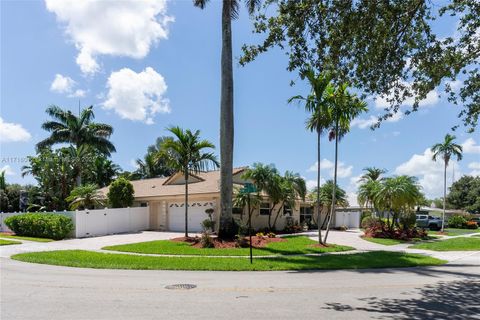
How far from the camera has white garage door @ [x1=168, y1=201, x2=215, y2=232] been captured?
29.9 m

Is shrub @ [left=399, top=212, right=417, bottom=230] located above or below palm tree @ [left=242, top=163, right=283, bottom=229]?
below

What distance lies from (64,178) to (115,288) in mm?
30987

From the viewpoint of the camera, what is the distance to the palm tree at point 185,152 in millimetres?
23438

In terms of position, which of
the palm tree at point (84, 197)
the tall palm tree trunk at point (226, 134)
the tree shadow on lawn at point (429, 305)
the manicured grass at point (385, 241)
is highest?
the tall palm tree trunk at point (226, 134)

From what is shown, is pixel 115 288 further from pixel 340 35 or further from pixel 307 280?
pixel 340 35

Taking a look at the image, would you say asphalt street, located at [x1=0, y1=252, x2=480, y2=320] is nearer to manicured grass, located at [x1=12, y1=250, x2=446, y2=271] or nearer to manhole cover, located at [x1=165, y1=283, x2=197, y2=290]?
manhole cover, located at [x1=165, y1=283, x2=197, y2=290]

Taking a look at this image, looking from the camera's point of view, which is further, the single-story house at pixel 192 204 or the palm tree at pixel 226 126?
the single-story house at pixel 192 204

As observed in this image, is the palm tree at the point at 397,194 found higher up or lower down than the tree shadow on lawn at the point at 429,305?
higher up

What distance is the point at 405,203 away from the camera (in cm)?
2897

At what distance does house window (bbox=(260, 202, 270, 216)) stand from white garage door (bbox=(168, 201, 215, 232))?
388 centimetres

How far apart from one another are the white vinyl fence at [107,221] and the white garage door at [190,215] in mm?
1981

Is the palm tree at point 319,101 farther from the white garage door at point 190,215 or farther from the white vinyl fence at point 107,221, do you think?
the white vinyl fence at point 107,221

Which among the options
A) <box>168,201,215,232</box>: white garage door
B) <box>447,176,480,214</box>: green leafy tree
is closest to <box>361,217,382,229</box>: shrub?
<box>168,201,215,232</box>: white garage door

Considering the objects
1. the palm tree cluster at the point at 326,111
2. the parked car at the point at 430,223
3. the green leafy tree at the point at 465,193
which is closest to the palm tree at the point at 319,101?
the palm tree cluster at the point at 326,111
